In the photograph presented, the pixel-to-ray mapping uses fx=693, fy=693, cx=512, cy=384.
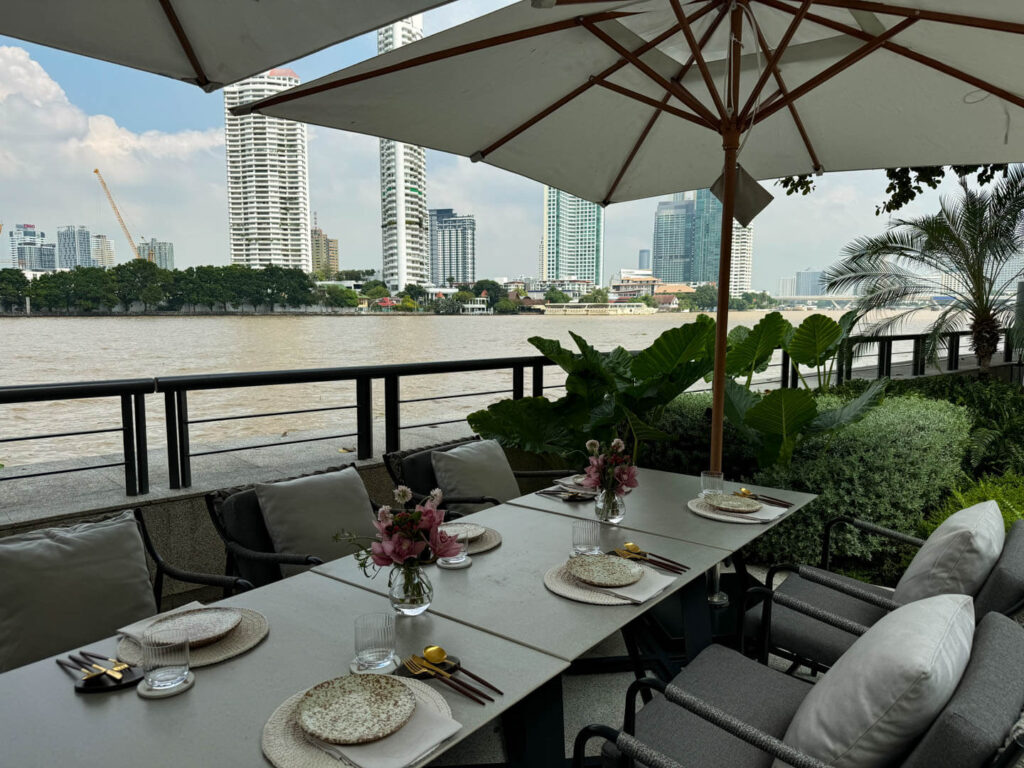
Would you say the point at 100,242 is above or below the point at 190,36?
above

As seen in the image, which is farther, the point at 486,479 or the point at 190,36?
the point at 486,479

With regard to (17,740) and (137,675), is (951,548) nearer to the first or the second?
(137,675)

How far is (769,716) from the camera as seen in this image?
5.84ft

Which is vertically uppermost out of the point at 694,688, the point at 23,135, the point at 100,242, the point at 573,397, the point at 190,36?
the point at 23,135

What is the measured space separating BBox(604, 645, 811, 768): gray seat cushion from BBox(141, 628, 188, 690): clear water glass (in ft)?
2.96

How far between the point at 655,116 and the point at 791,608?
262 cm

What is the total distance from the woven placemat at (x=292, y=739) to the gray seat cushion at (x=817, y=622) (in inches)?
55.9

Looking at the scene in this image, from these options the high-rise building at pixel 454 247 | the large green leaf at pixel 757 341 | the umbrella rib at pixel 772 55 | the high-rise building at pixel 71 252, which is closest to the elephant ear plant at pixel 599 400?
the large green leaf at pixel 757 341

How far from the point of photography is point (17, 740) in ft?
3.94

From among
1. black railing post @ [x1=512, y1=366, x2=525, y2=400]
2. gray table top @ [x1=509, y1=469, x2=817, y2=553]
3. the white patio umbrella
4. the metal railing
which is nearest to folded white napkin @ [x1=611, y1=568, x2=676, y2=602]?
gray table top @ [x1=509, y1=469, x2=817, y2=553]

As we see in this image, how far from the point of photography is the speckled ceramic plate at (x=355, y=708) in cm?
121

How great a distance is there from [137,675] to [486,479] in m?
2.04

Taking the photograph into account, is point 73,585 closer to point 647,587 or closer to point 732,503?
point 647,587

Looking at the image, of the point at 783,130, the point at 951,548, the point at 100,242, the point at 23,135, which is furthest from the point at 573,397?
the point at 23,135
